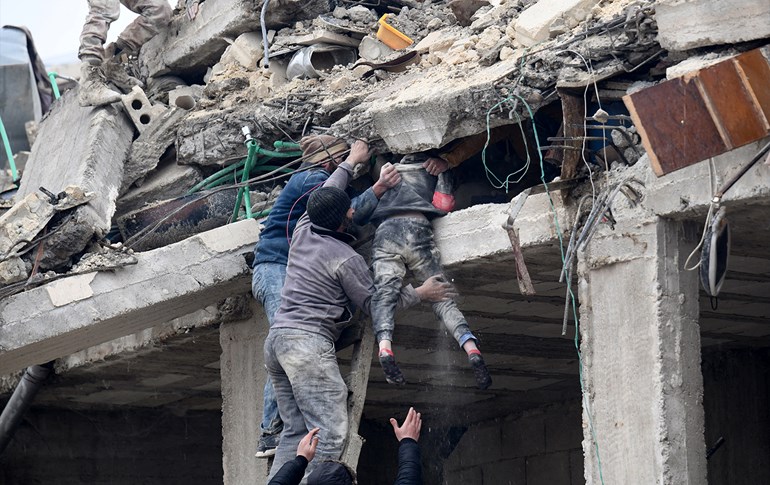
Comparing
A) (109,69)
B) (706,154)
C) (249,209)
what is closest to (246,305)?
(249,209)

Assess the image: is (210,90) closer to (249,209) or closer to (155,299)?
(249,209)

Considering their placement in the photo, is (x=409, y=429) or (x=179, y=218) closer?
(x=409, y=429)

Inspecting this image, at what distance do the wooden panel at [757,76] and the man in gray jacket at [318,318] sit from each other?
2.35m

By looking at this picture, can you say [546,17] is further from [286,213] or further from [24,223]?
[24,223]

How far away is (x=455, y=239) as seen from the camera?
27.6 feet

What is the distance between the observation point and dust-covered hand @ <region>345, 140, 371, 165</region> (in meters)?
8.86

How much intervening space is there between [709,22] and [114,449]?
26.4ft

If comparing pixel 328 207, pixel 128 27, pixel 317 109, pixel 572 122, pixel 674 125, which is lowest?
pixel 674 125

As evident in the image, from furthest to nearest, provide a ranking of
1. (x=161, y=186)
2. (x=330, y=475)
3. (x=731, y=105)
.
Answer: (x=161, y=186), (x=330, y=475), (x=731, y=105)

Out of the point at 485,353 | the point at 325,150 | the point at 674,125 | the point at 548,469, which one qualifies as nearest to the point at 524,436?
the point at 548,469

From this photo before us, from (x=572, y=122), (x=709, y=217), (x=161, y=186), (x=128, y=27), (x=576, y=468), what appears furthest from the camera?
(x=576, y=468)

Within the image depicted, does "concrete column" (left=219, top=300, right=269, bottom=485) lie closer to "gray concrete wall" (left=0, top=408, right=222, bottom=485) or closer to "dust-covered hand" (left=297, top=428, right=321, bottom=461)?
"dust-covered hand" (left=297, top=428, right=321, bottom=461)

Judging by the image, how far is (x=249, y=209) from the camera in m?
9.77

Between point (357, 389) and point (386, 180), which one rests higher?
point (386, 180)
